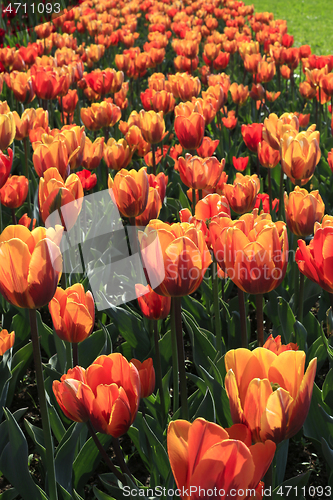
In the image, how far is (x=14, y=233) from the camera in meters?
1.03

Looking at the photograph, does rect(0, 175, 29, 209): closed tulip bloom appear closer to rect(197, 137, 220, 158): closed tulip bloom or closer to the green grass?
rect(197, 137, 220, 158): closed tulip bloom

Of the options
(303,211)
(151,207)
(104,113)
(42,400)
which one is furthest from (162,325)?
(104,113)

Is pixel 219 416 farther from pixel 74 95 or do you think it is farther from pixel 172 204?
pixel 74 95

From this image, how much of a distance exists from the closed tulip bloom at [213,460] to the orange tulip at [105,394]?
0.81 ft

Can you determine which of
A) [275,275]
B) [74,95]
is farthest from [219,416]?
[74,95]

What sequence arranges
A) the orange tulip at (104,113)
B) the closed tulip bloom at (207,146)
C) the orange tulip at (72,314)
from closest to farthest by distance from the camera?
the orange tulip at (72,314) → the closed tulip bloom at (207,146) → the orange tulip at (104,113)

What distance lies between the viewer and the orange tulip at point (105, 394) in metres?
0.90

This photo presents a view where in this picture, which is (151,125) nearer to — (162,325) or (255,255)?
(162,325)

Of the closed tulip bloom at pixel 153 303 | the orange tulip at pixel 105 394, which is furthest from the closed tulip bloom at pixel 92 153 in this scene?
the orange tulip at pixel 105 394

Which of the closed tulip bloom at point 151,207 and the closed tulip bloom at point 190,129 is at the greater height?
the closed tulip bloom at point 190,129

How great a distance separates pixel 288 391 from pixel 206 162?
1.27 m

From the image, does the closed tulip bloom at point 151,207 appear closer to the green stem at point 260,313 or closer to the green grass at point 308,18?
the green stem at point 260,313

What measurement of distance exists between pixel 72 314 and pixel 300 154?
116 cm

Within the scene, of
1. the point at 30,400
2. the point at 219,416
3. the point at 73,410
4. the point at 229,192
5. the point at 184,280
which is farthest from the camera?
the point at 30,400
